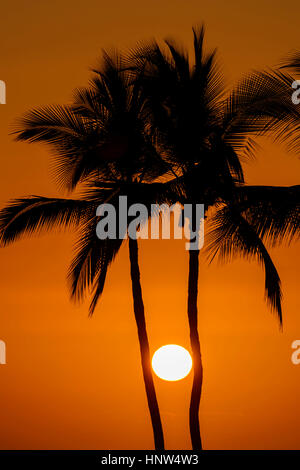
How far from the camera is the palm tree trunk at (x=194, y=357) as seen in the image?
57.1 feet

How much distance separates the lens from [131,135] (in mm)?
17641

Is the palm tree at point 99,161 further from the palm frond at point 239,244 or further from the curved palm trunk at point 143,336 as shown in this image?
the palm frond at point 239,244

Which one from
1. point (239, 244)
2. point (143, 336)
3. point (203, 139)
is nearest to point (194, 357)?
point (143, 336)

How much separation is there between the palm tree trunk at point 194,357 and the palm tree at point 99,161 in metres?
0.84

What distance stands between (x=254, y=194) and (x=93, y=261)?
12.1 feet

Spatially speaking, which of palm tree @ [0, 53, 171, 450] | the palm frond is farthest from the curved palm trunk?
the palm frond

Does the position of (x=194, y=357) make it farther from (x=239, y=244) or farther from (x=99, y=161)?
(x=99, y=161)

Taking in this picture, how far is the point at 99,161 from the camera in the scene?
18062 mm

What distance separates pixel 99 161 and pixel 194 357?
4.93 metres

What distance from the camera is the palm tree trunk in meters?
17.4

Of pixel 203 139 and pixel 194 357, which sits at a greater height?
pixel 203 139

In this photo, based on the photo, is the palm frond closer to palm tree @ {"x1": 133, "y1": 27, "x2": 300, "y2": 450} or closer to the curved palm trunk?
palm tree @ {"x1": 133, "y1": 27, "x2": 300, "y2": 450}
